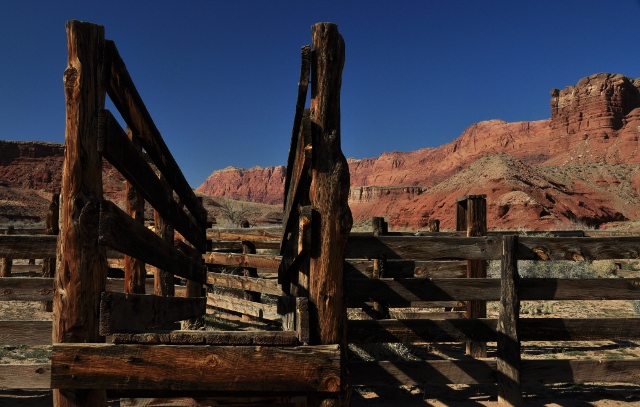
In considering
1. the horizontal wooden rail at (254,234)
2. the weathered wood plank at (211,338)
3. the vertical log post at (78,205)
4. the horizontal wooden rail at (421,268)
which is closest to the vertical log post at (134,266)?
the horizontal wooden rail at (421,268)

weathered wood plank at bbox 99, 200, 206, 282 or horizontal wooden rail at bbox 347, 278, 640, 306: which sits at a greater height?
weathered wood plank at bbox 99, 200, 206, 282

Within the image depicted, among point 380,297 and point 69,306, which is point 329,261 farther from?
point 380,297

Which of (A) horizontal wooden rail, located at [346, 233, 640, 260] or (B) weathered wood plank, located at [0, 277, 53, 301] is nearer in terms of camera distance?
(A) horizontal wooden rail, located at [346, 233, 640, 260]

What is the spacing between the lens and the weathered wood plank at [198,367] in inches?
100

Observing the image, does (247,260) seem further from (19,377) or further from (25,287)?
(19,377)

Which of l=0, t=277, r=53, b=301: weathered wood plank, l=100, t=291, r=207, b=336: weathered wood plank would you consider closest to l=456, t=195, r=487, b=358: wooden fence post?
l=100, t=291, r=207, b=336: weathered wood plank

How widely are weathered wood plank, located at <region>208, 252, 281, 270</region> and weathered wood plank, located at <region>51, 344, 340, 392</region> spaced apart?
3.79 m

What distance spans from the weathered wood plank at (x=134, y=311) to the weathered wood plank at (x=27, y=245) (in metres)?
1.29

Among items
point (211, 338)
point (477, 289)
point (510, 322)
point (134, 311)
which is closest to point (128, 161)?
point (134, 311)

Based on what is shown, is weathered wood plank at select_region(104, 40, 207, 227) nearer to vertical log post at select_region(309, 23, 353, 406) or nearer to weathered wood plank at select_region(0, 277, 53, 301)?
vertical log post at select_region(309, 23, 353, 406)

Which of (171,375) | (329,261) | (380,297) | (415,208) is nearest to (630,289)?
(380,297)

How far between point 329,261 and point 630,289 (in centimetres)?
359

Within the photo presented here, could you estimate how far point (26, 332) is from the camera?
4.66 meters

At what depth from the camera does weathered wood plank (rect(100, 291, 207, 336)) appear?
8.50ft
